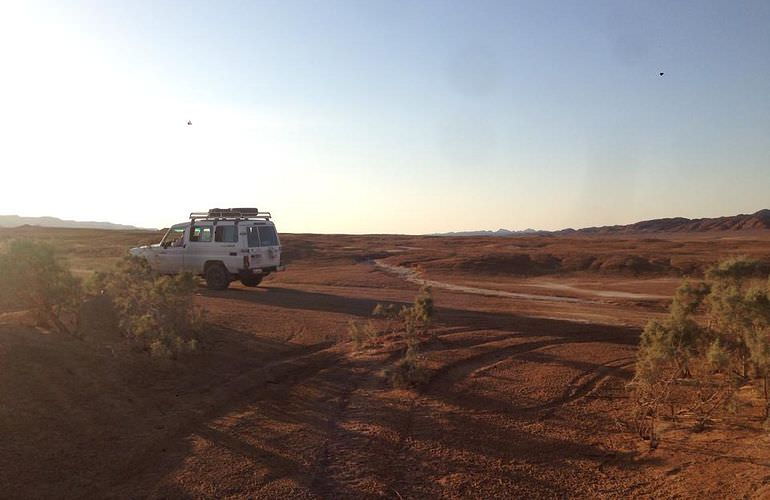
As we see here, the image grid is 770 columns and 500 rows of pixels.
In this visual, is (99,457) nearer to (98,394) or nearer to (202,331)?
(98,394)

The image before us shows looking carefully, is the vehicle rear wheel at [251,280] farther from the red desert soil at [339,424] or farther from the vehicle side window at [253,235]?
the red desert soil at [339,424]

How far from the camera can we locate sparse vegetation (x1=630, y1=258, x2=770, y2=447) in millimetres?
7168

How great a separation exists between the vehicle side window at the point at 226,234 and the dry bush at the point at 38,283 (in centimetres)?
829

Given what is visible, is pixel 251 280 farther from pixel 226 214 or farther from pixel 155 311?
pixel 155 311

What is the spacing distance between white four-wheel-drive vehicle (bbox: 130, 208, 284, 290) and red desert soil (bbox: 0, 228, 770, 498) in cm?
596

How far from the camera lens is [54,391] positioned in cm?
742

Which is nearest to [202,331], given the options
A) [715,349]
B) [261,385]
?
[261,385]

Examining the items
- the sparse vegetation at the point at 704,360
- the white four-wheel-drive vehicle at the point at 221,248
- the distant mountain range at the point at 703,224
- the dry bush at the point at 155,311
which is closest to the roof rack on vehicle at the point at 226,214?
the white four-wheel-drive vehicle at the point at 221,248

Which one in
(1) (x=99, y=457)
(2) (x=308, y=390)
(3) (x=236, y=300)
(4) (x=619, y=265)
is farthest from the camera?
(4) (x=619, y=265)

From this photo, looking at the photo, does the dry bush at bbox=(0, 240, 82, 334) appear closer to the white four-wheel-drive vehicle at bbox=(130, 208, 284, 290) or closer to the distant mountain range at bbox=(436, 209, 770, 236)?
the white four-wheel-drive vehicle at bbox=(130, 208, 284, 290)

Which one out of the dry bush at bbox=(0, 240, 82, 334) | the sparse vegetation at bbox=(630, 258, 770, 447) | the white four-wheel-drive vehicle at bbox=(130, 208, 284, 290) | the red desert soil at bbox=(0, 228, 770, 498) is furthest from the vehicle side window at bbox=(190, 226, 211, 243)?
the sparse vegetation at bbox=(630, 258, 770, 447)

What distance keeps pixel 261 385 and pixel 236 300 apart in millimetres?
8517

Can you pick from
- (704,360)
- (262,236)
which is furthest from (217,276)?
(704,360)

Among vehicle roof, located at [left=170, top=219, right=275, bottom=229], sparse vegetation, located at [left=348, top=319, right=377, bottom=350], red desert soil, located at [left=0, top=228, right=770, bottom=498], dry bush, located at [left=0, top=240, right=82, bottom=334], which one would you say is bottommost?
red desert soil, located at [left=0, top=228, right=770, bottom=498]
